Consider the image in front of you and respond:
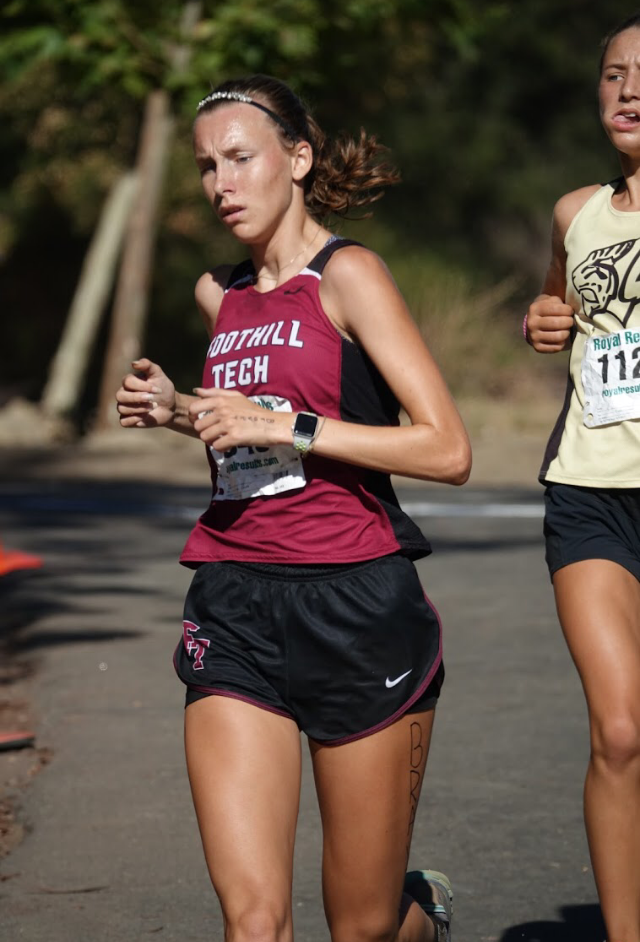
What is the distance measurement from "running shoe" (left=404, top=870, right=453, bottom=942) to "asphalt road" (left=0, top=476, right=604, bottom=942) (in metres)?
0.55

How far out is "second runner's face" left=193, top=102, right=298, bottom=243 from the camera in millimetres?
3633

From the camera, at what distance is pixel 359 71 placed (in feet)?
95.2

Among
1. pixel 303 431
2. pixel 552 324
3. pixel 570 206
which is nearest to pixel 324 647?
pixel 303 431

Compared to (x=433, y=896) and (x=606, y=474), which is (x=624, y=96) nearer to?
(x=606, y=474)

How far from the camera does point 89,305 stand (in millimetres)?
23781

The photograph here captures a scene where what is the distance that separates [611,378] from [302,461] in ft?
2.93

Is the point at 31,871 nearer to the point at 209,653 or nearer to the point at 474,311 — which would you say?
the point at 209,653

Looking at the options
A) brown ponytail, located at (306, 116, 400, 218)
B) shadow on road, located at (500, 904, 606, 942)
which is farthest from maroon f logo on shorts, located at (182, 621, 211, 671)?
shadow on road, located at (500, 904, 606, 942)

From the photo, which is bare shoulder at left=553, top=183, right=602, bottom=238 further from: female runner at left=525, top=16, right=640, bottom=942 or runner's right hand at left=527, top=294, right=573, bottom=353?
runner's right hand at left=527, top=294, right=573, bottom=353

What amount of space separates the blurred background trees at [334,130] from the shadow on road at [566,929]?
51.8ft

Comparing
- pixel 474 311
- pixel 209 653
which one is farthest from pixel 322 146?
pixel 474 311

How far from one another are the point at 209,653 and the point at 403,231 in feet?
94.6

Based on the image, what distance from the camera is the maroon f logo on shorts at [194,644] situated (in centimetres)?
355

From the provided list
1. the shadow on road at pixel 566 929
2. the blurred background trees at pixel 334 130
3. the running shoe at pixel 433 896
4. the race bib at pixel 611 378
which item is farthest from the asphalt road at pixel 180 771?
the blurred background trees at pixel 334 130
